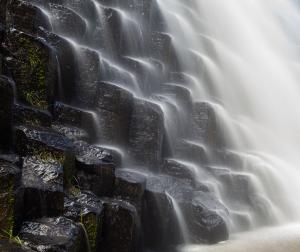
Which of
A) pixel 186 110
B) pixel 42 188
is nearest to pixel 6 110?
pixel 42 188

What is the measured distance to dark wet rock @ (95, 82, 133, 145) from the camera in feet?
39.3

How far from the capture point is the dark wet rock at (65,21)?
1374cm

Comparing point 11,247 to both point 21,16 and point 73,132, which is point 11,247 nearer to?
point 73,132

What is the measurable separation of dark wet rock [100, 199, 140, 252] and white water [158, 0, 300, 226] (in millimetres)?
6121

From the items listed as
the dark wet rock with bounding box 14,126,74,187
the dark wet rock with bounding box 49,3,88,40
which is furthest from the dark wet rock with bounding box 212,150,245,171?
the dark wet rock with bounding box 14,126,74,187

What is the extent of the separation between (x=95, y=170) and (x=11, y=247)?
305cm

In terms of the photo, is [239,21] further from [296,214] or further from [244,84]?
[296,214]

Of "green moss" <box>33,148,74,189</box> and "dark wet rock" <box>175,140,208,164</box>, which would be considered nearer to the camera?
"green moss" <box>33,148,74,189</box>

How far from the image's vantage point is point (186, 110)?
16.3 meters

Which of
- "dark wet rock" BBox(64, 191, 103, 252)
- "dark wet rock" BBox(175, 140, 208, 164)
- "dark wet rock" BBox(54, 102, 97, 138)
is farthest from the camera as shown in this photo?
"dark wet rock" BBox(175, 140, 208, 164)

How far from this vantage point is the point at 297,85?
28594mm

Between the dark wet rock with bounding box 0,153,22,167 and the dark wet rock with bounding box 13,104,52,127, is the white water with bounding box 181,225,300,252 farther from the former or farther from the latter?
the dark wet rock with bounding box 0,153,22,167

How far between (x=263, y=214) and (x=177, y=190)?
14.0 ft

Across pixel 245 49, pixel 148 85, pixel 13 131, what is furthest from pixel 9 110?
pixel 245 49
